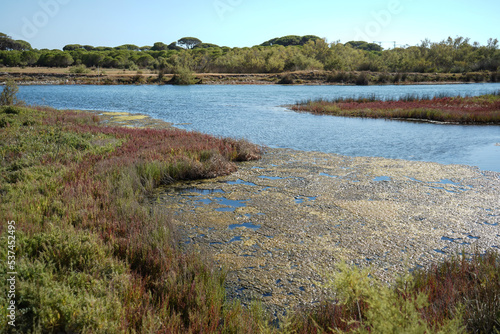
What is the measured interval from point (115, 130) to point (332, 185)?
9740mm

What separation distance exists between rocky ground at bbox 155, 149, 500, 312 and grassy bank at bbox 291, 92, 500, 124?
44.6 feet

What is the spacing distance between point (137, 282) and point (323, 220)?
13.4 ft

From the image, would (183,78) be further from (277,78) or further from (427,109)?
(427,109)

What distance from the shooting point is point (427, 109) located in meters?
24.1

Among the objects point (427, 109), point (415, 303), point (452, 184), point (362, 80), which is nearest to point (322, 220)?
point (415, 303)

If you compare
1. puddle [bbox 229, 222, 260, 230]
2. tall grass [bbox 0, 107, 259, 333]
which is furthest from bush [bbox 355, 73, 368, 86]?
puddle [bbox 229, 222, 260, 230]

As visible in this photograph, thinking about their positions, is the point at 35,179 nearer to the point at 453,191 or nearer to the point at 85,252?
the point at 85,252

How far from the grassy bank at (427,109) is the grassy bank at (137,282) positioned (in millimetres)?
20998

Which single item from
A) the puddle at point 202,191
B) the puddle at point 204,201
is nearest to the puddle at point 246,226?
the puddle at point 204,201

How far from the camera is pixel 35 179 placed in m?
7.70

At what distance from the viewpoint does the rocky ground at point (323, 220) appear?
523 cm

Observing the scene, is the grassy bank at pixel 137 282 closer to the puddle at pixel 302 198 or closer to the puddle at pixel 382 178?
the puddle at pixel 302 198

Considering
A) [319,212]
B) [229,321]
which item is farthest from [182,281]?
[319,212]

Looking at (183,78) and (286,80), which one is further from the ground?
(286,80)
